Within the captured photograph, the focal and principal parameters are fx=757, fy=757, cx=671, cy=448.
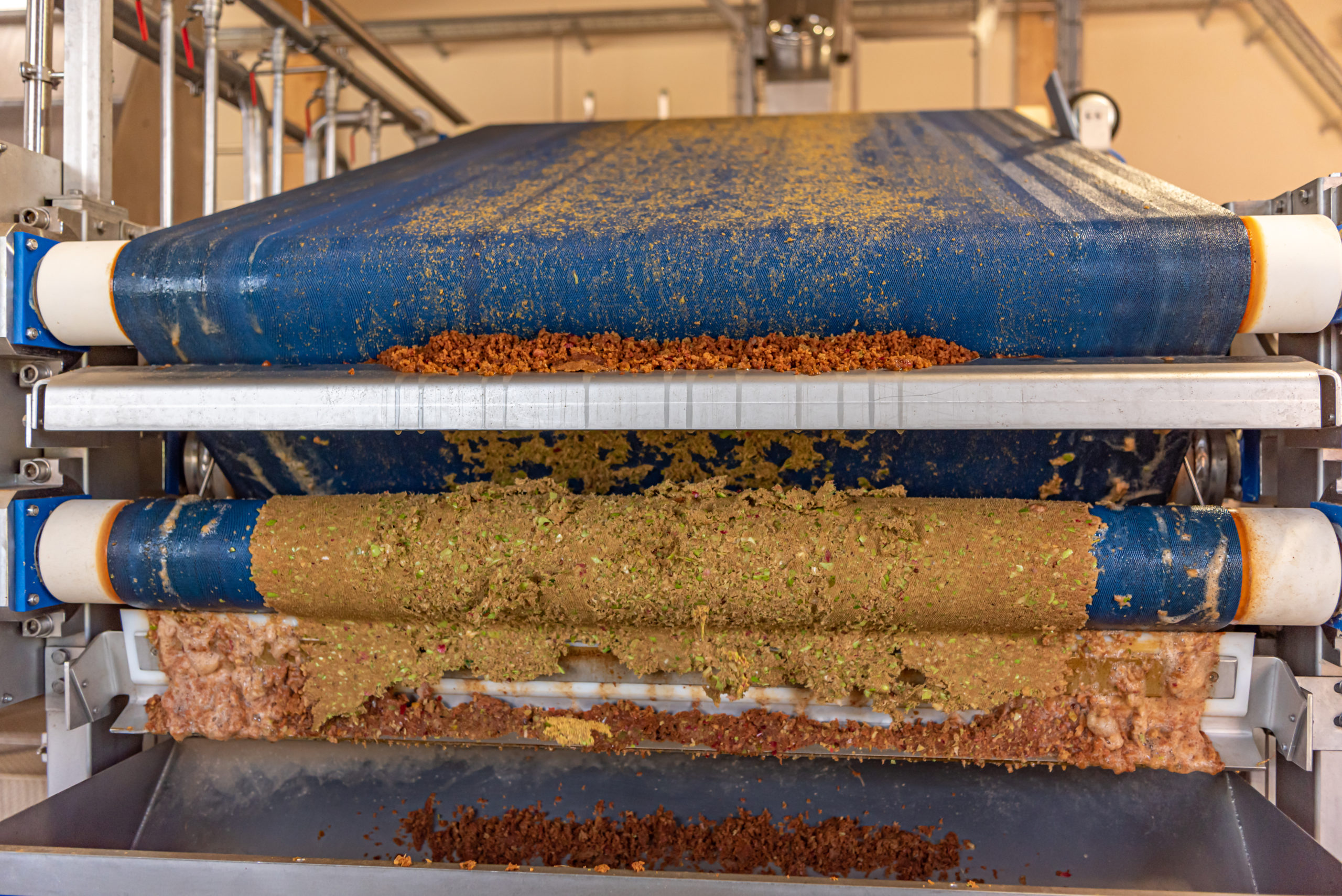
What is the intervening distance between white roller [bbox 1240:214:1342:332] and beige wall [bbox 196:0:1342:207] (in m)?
2.77

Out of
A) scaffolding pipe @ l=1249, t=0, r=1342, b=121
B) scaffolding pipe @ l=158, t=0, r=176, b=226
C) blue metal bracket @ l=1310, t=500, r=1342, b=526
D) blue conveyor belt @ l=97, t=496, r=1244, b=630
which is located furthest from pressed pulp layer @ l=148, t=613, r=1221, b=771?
scaffolding pipe @ l=1249, t=0, r=1342, b=121

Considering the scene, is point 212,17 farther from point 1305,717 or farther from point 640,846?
point 1305,717

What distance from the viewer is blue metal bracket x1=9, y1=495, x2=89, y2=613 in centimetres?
85

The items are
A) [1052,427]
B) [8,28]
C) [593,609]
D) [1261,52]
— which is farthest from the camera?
[1261,52]

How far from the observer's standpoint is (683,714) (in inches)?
35.0

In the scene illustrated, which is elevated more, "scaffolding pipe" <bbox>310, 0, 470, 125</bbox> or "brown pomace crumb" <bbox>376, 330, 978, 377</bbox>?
"scaffolding pipe" <bbox>310, 0, 470, 125</bbox>

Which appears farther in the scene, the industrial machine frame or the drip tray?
the drip tray

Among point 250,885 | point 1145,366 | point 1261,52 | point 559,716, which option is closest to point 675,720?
point 559,716

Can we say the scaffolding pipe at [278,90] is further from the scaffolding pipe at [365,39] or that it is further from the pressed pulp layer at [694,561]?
the pressed pulp layer at [694,561]

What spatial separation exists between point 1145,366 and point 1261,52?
3779 millimetres

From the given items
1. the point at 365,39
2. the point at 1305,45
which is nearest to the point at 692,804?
the point at 365,39

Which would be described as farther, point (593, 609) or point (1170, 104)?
point (1170, 104)

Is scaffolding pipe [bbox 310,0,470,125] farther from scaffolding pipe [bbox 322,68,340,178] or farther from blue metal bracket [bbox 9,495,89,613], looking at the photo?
blue metal bracket [bbox 9,495,89,613]

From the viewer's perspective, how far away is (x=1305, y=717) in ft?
2.57
